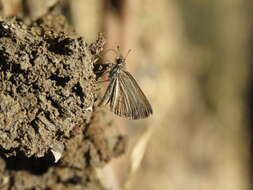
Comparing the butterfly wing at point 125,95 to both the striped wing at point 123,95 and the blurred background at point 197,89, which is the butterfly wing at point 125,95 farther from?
the blurred background at point 197,89

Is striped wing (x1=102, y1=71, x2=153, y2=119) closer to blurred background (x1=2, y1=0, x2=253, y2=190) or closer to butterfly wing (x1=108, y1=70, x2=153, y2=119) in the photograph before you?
butterfly wing (x1=108, y1=70, x2=153, y2=119)

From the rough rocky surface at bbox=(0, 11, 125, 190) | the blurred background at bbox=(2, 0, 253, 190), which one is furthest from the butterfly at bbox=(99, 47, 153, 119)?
the blurred background at bbox=(2, 0, 253, 190)

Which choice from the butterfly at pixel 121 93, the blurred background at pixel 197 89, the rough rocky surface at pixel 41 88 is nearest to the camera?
the rough rocky surface at pixel 41 88

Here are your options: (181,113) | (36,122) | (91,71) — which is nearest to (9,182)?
(36,122)

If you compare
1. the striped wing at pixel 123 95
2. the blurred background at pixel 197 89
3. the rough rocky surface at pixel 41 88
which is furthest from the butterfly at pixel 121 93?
the blurred background at pixel 197 89

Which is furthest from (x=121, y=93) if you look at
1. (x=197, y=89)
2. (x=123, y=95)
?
(x=197, y=89)

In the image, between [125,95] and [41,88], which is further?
[125,95]

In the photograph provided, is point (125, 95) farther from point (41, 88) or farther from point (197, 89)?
point (197, 89)

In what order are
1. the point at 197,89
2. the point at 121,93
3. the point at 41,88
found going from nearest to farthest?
the point at 41,88, the point at 121,93, the point at 197,89

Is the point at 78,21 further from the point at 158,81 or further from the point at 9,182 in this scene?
the point at 9,182
